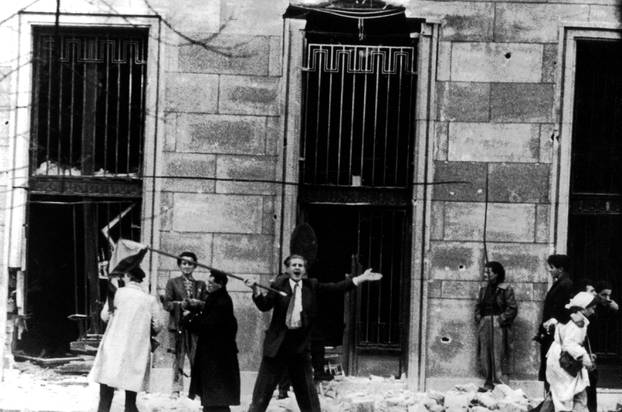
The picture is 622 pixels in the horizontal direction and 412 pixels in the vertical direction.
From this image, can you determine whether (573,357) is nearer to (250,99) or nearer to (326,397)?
(326,397)

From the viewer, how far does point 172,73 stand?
12461 millimetres

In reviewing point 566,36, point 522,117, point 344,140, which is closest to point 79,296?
point 344,140

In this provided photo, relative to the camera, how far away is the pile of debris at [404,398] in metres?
11.5

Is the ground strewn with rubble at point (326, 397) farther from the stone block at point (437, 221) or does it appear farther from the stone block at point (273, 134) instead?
the stone block at point (273, 134)

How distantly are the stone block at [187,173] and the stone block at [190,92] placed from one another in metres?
0.54

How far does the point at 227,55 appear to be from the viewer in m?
12.4

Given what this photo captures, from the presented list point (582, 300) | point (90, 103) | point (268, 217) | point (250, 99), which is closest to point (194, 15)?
point (250, 99)

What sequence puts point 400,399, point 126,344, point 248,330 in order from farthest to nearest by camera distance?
point 248,330
point 400,399
point 126,344

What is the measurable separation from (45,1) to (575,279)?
7.10 meters

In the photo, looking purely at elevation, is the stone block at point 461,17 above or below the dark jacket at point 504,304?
above

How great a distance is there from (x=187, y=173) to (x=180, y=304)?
1.60 m

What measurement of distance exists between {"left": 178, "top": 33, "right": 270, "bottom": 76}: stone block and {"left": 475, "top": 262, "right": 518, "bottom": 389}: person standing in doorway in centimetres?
355

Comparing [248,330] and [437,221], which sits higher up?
[437,221]

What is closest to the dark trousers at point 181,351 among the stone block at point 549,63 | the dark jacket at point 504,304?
the dark jacket at point 504,304
